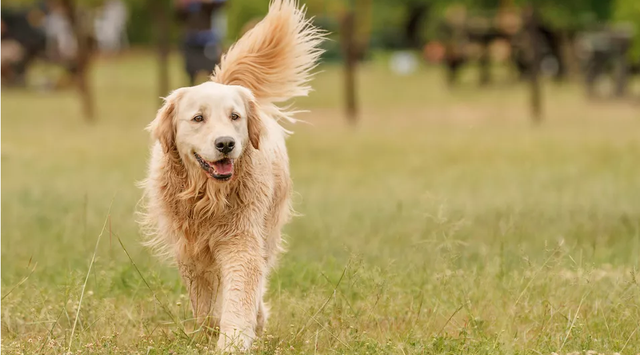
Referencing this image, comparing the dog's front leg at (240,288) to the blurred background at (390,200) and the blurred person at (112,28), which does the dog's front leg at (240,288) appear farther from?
the blurred person at (112,28)

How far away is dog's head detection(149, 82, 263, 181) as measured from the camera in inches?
193

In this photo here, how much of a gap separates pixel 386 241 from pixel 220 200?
3.27 meters

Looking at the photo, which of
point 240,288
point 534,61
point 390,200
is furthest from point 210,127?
point 534,61

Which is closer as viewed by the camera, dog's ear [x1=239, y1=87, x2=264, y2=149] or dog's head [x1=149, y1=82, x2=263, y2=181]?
dog's head [x1=149, y1=82, x2=263, y2=181]

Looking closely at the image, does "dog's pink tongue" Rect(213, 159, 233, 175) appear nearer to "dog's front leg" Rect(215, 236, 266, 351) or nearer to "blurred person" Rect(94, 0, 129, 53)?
"dog's front leg" Rect(215, 236, 266, 351)

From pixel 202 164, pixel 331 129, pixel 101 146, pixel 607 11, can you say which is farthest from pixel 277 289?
pixel 607 11

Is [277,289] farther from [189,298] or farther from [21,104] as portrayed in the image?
[21,104]

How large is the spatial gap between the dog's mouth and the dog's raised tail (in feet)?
3.60

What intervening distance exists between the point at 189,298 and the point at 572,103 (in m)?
17.3

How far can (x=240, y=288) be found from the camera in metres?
4.96

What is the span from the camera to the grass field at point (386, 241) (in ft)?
16.5

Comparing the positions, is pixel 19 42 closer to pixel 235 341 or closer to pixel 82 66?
pixel 82 66

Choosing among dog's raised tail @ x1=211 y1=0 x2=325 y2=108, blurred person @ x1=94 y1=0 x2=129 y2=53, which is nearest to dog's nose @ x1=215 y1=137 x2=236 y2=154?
dog's raised tail @ x1=211 y1=0 x2=325 y2=108

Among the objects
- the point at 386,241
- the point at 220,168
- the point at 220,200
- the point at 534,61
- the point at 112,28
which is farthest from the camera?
the point at 112,28
